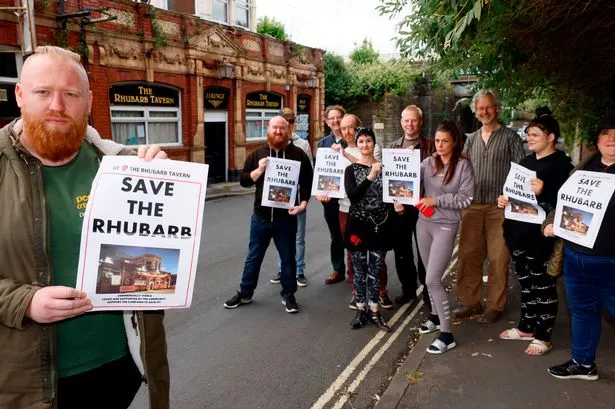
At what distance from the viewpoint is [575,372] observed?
153 inches

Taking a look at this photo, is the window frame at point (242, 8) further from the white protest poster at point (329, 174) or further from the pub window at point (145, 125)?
the white protest poster at point (329, 174)

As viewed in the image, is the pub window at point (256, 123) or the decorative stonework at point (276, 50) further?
the decorative stonework at point (276, 50)

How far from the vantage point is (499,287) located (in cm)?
512

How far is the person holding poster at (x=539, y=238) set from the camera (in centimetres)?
418

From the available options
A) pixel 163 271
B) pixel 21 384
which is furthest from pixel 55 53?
pixel 21 384

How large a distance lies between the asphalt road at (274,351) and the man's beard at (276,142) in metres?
1.98

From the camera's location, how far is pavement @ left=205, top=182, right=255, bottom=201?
52.9 ft

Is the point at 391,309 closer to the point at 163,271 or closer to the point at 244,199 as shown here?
the point at 163,271

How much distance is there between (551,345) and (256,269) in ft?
10.6

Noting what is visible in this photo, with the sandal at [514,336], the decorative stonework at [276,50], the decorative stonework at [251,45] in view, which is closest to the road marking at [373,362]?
the sandal at [514,336]

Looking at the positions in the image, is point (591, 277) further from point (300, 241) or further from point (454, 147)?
point (300, 241)

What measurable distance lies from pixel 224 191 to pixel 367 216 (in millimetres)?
12716

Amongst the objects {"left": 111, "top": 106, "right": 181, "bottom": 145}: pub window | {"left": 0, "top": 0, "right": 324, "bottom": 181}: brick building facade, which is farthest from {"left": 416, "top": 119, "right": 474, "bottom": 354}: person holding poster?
{"left": 111, "top": 106, "right": 181, "bottom": 145}: pub window

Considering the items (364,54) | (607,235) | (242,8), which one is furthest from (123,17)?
(364,54)
